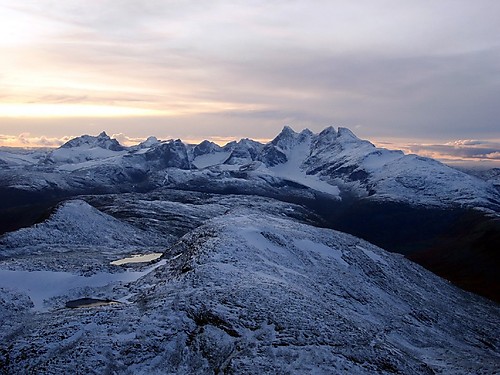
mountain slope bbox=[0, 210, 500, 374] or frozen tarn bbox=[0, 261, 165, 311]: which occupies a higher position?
mountain slope bbox=[0, 210, 500, 374]

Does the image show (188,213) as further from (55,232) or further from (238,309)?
(238,309)

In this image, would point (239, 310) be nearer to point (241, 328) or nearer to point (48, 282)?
point (241, 328)

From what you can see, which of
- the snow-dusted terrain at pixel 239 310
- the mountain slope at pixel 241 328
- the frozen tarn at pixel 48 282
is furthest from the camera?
the frozen tarn at pixel 48 282

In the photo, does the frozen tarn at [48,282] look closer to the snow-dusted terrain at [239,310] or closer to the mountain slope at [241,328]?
the snow-dusted terrain at [239,310]

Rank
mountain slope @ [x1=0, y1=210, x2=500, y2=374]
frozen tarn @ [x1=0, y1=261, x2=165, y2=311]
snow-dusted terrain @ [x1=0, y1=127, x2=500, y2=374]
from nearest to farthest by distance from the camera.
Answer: mountain slope @ [x1=0, y1=210, x2=500, y2=374] → snow-dusted terrain @ [x1=0, y1=127, x2=500, y2=374] → frozen tarn @ [x1=0, y1=261, x2=165, y2=311]

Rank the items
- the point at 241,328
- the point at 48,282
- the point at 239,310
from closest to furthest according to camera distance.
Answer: the point at 241,328 < the point at 239,310 < the point at 48,282

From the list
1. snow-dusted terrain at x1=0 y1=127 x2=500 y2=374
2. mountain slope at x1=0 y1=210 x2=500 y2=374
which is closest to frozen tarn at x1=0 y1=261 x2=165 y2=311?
snow-dusted terrain at x1=0 y1=127 x2=500 y2=374

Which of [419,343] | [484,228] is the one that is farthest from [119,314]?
[484,228]

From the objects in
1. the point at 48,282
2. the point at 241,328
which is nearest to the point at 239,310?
the point at 241,328

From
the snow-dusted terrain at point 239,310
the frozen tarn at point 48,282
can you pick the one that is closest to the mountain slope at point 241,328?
the snow-dusted terrain at point 239,310

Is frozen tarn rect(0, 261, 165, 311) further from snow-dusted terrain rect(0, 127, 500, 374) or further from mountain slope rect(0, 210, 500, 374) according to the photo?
mountain slope rect(0, 210, 500, 374)

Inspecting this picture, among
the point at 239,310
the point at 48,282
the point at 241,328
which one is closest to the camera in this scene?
the point at 241,328
